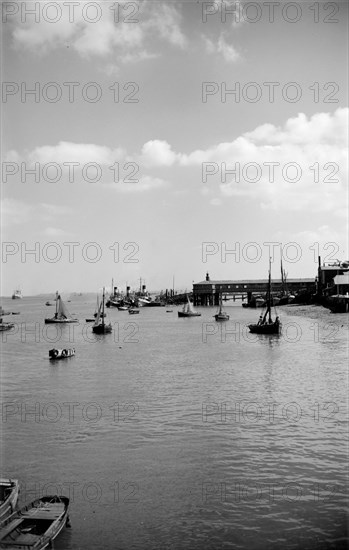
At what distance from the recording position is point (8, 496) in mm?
17094

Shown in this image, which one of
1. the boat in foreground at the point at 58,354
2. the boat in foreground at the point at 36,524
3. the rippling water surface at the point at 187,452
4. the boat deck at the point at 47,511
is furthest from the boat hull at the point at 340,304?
the boat deck at the point at 47,511

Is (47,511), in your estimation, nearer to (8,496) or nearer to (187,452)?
(8,496)

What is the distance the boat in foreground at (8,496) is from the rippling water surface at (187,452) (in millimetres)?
1084

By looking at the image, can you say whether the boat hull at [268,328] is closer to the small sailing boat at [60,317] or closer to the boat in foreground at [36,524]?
the small sailing boat at [60,317]

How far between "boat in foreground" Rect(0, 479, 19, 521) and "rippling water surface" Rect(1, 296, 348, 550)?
108cm

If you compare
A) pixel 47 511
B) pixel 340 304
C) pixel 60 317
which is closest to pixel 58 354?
pixel 47 511

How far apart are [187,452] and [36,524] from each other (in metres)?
8.89

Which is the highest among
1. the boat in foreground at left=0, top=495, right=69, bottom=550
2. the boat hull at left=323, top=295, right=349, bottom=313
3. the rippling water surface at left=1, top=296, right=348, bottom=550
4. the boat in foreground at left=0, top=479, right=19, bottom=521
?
the boat hull at left=323, top=295, right=349, bottom=313

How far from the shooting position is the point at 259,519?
16844 mm

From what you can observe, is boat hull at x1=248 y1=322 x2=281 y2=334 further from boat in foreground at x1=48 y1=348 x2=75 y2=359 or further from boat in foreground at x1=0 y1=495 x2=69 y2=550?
boat in foreground at x1=0 y1=495 x2=69 y2=550

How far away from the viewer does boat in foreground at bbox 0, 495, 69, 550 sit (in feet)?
46.5

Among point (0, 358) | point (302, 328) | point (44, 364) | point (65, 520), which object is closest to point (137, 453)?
point (65, 520)

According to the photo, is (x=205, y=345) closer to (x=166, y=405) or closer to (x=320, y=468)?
(x=166, y=405)

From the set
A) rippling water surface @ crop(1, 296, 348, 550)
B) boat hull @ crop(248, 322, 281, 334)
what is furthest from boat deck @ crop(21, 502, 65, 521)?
boat hull @ crop(248, 322, 281, 334)
